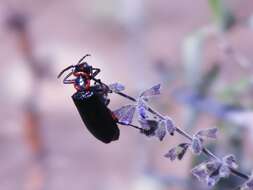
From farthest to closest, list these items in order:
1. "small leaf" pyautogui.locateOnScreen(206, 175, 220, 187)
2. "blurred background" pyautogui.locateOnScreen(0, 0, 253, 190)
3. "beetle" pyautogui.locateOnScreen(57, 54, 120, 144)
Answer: "blurred background" pyautogui.locateOnScreen(0, 0, 253, 190) < "beetle" pyautogui.locateOnScreen(57, 54, 120, 144) < "small leaf" pyautogui.locateOnScreen(206, 175, 220, 187)

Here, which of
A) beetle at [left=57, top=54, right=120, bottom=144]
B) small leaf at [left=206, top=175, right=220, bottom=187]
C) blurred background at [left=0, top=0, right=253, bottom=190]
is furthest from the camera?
blurred background at [left=0, top=0, right=253, bottom=190]

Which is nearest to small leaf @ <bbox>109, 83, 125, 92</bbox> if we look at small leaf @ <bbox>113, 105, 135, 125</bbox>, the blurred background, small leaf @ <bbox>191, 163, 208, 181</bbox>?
small leaf @ <bbox>113, 105, 135, 125</bbox>

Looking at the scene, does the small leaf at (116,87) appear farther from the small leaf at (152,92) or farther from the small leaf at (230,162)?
the small leaf at (230,162)

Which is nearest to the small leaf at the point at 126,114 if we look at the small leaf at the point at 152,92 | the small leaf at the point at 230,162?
the small leaf at the point at 152,92

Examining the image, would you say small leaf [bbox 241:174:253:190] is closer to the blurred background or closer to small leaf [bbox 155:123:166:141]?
small leaf [bbox 155:123:166:141]

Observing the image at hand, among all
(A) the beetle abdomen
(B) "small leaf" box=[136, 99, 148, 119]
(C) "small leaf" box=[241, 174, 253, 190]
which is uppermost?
(A) the beetle abdomen

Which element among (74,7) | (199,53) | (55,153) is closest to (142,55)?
(55,153)

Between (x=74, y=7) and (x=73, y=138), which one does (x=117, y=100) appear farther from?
(x=74, y=7)

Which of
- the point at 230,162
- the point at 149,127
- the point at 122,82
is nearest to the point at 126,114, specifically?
the point at 149,127
